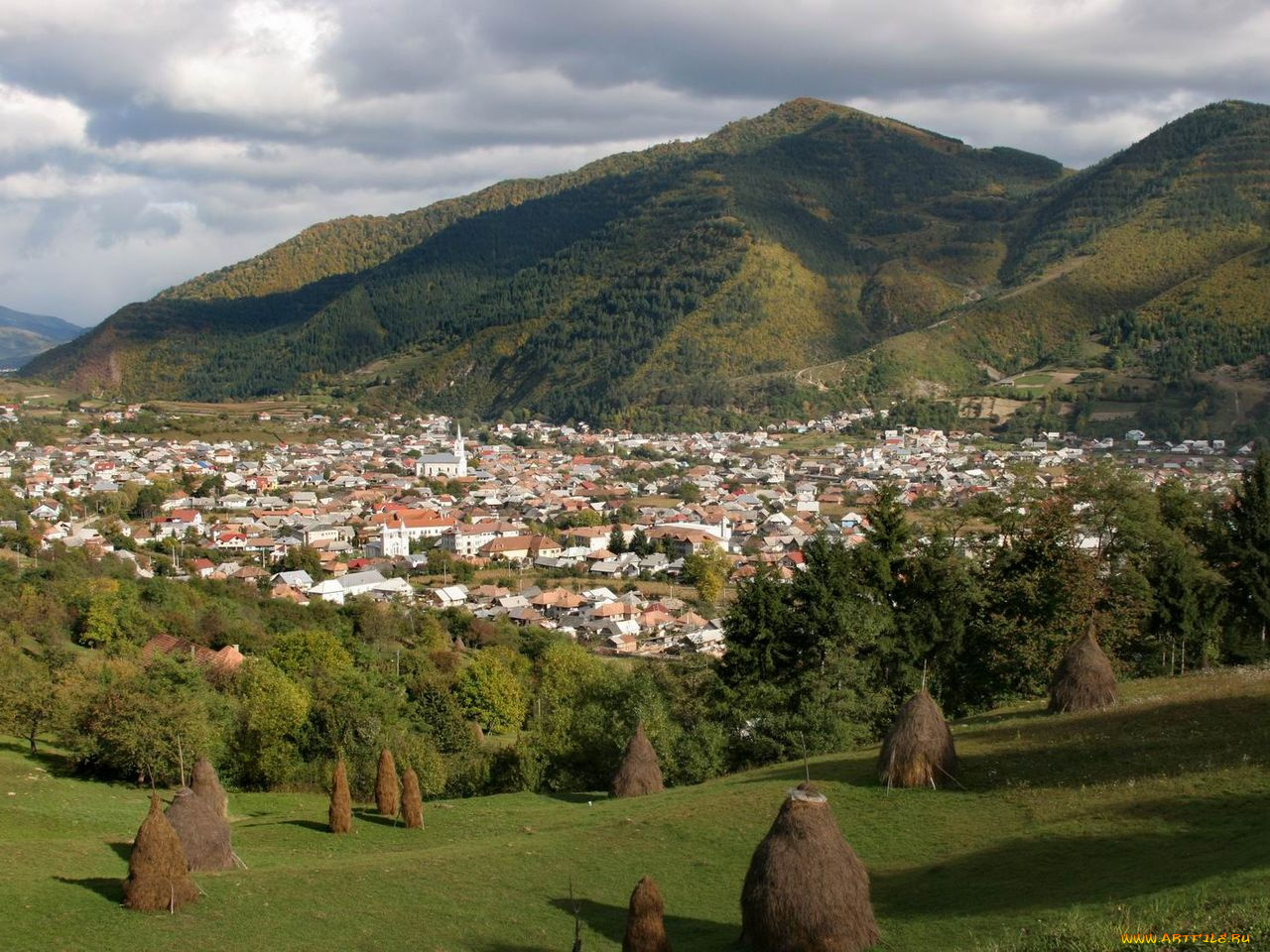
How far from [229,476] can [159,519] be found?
1922 centimetres

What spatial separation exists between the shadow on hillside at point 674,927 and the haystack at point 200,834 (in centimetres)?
514

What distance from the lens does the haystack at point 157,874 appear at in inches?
567

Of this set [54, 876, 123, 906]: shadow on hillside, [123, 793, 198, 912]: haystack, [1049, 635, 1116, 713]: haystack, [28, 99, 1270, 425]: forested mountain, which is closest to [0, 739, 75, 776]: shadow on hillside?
[54, 876, 123, 906]: shadow on hillside

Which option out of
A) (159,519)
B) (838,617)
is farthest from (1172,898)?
(159,519)

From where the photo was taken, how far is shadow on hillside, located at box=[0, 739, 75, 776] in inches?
1024

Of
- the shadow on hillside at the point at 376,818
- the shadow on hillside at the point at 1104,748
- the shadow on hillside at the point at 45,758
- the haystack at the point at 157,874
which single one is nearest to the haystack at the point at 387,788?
the shadow on hillside at the point at 376,818

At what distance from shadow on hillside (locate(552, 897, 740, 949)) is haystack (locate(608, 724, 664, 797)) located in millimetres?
7134

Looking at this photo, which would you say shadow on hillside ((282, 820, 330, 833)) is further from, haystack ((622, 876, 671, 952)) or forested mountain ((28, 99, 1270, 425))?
forested mountain ((28, 99, 1270, 425))

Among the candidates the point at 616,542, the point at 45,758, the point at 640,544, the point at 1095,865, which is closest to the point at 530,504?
the point at 616,542

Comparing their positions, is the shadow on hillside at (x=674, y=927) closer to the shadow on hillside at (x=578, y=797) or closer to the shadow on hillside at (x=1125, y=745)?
the shadow on hillside at (x=1125, y=745)

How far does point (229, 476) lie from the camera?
94375 millimetres

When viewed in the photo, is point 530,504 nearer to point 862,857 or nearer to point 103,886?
point 103,886

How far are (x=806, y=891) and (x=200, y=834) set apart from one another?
8886 millimetres

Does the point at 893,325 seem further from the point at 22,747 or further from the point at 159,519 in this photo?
the point at 22,747
